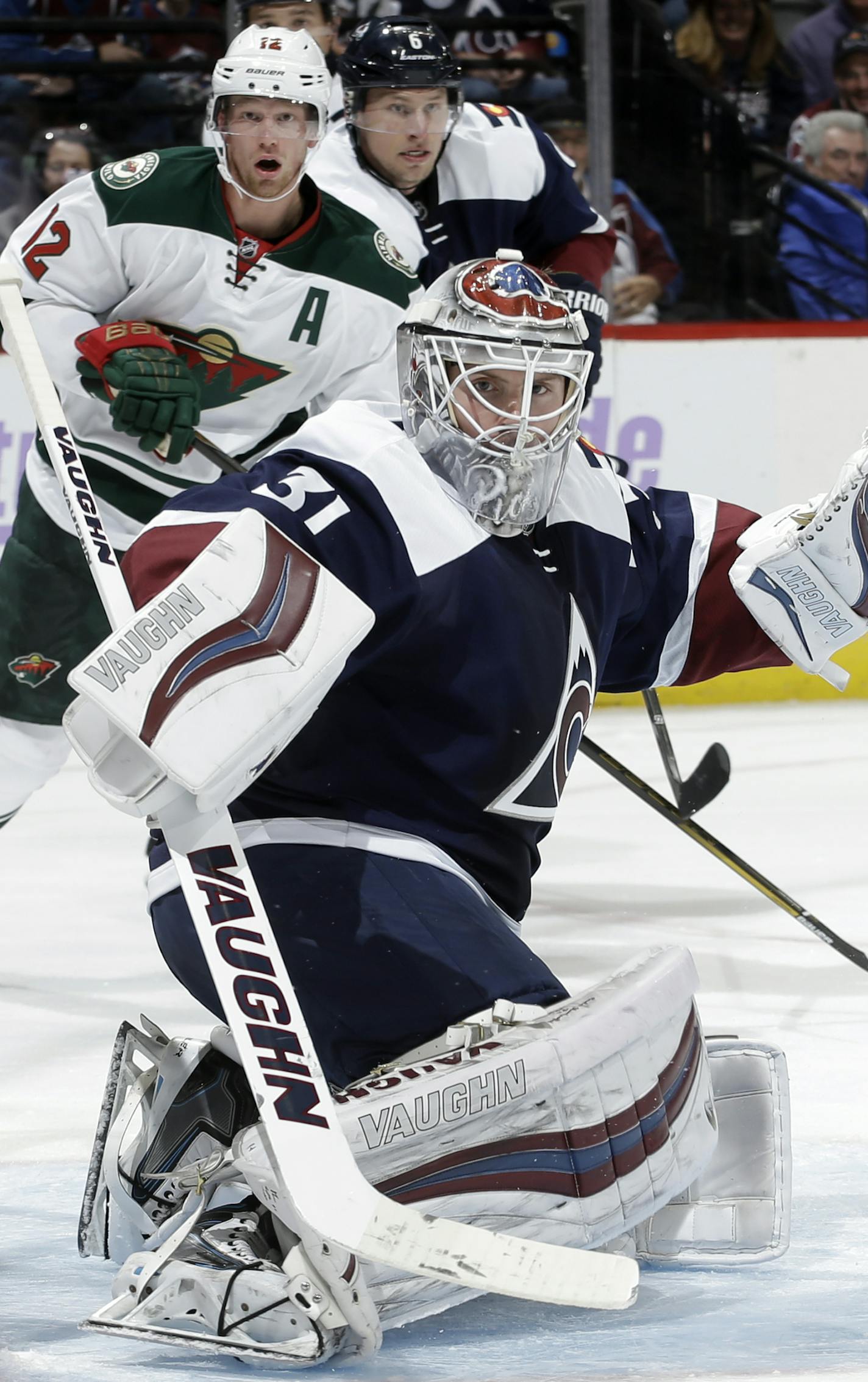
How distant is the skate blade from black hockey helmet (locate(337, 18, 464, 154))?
245cm

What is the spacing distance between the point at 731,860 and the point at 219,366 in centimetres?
110

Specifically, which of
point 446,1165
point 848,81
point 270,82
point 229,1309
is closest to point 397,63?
point 270,82

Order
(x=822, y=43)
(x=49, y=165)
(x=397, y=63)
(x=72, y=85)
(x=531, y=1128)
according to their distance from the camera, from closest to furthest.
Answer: (x=531, y=1128)
(x=397, y=63)
(x=49, y=165)
(x=72, y=85)
(x=822, y=43)

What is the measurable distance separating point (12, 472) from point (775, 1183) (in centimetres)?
368

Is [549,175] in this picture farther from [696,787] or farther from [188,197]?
[696,787]

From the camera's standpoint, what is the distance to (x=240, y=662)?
1.60 m

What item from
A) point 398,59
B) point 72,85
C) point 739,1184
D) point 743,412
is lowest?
point 743,412

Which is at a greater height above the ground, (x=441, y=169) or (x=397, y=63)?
(x=397, y=63)

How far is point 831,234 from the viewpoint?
5.73 meters

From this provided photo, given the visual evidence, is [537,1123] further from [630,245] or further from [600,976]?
[630,245]

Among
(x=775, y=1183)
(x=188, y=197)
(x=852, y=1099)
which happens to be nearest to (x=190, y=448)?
(x=188, y=197)

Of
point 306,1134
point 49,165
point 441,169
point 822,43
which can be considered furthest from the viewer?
point 822,43

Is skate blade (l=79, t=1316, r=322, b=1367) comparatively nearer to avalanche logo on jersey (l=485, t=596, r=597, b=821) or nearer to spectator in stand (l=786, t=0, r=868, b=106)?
avalanche logo on jersey (l=485, t=596, r=597, b=821)

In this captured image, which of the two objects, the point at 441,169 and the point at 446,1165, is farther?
the point at 441,169
